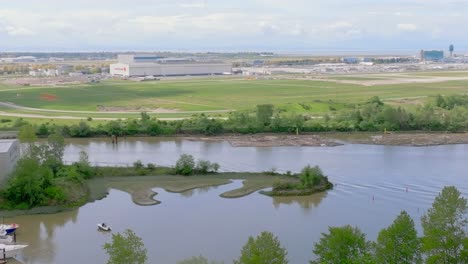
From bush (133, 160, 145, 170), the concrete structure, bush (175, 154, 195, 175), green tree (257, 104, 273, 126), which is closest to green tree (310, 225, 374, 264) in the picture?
bush (175, 154, 195, 175)

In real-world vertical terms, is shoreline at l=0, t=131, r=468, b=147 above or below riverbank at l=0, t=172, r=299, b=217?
above

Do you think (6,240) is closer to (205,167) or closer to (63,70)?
(205,167)

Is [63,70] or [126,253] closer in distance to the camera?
[126,253]

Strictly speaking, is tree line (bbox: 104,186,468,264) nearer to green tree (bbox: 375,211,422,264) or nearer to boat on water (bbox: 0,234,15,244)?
green tree (bbox: 375,211,422,264)

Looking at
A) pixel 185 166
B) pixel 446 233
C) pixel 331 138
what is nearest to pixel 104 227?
pixel 185 166

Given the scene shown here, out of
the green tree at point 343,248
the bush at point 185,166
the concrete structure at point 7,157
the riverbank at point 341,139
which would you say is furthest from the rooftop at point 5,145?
the green tree at point 343,248

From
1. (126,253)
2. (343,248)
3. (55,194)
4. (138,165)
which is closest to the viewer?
(126,253)
